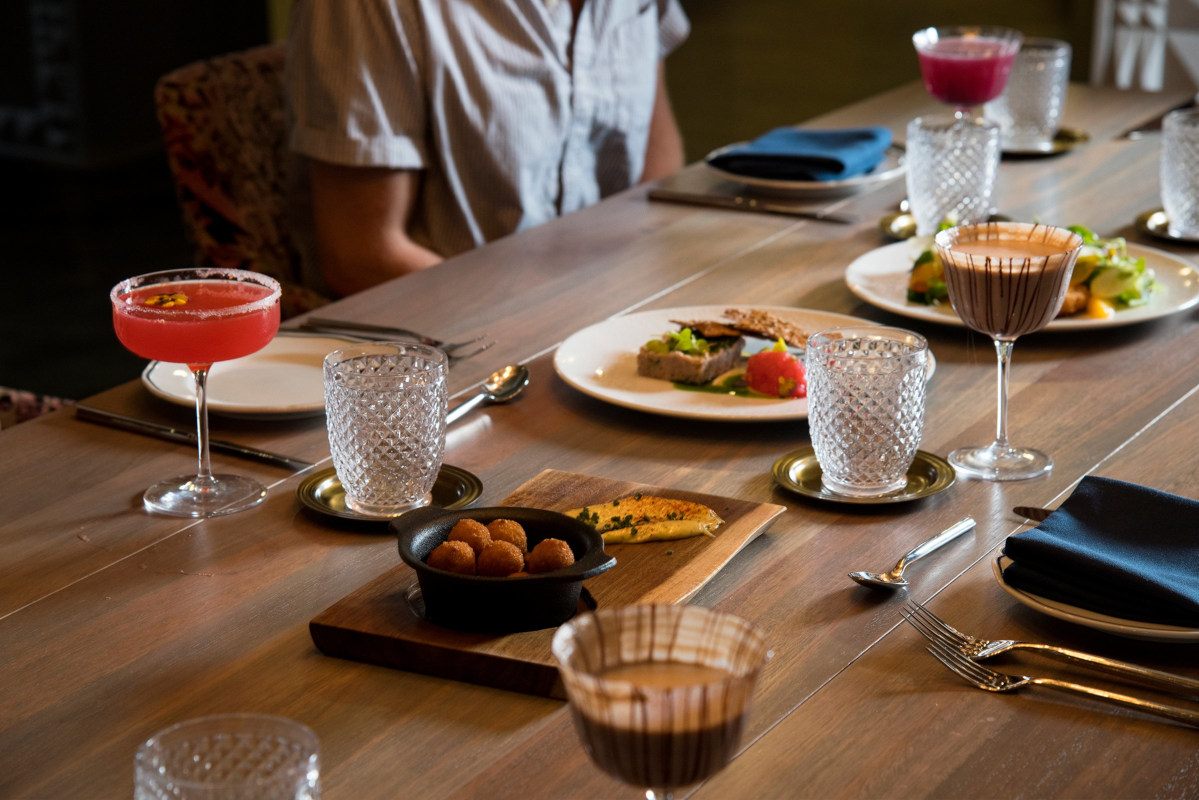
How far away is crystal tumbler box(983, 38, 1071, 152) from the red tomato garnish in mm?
1231

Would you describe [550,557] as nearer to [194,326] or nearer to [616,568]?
[616,568]

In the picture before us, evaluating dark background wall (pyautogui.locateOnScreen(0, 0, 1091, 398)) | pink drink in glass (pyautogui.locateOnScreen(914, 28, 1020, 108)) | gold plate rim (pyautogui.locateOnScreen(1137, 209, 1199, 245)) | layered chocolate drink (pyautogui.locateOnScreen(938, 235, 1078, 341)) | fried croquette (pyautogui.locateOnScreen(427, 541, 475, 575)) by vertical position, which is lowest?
dark background wall (pyautogui.locateOnScreen(0, 0, 1091, 398))

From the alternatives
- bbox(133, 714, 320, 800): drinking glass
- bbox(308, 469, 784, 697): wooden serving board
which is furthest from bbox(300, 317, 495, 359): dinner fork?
bbox(133, 714, 320, 800): drinking glass

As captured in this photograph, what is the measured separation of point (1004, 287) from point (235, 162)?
62.7 inches

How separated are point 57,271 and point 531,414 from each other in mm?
4152

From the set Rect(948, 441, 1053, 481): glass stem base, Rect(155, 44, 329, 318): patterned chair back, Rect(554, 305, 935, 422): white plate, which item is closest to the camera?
Rect(948, 441, 1053, 481): glass stem base

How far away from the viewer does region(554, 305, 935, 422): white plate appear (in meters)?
1.40

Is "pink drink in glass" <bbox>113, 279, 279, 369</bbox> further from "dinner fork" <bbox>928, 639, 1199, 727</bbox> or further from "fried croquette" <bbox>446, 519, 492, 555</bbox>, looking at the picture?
"dinner fork" <bbox>928, 639, 1199, 727</bbox>

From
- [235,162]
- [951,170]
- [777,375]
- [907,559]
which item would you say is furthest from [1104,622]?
[235,162]

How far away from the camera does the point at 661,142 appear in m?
3.17

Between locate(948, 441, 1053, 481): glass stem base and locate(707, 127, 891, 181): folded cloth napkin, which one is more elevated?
locate(707, 127, 891, 181): folded cloth napkin

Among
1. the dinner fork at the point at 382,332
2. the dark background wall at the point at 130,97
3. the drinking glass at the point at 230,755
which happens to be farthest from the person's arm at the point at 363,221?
the dark background wall at the point at 130,97

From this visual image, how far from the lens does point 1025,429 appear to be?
1.40 m

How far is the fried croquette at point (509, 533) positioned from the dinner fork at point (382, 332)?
62cm
